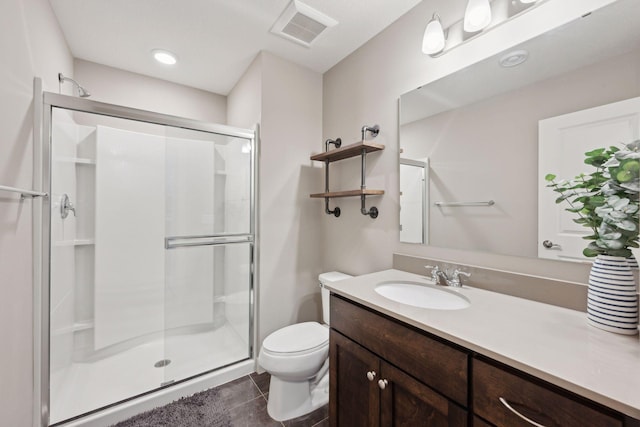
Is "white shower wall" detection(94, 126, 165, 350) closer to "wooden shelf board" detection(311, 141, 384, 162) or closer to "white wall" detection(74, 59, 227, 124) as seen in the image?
"white wall" detection(74, 59, 227, 124)

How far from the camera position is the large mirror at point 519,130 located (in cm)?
88

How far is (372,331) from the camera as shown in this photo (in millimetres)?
1022

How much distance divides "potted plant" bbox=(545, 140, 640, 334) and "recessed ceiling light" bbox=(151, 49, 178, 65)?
8.70 ft

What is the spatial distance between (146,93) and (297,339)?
2505 mm

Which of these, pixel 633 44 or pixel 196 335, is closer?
pixel 633 44

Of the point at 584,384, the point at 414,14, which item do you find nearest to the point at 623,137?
the point at 584,384

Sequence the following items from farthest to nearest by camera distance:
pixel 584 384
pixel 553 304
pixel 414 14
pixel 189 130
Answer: pixel 189 130
pixel 414 14
pixel 553 304
pixel 584 384

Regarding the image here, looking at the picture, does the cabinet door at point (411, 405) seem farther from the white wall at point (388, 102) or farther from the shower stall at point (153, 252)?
the shower stall at point (153, 252)

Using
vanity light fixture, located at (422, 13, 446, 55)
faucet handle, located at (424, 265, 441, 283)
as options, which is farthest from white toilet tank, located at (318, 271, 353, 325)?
vanity light fixture, located at (422, 13, 446, 55)

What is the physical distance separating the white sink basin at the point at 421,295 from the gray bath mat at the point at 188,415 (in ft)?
3.82

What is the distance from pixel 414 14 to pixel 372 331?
1.73 m

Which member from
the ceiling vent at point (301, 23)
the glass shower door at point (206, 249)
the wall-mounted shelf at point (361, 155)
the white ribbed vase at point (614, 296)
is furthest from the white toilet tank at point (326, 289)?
the ceiling vent at point (301, 23)

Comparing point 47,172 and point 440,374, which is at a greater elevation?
point 47,172

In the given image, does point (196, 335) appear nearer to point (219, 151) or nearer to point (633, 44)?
point (219, 151)
